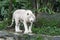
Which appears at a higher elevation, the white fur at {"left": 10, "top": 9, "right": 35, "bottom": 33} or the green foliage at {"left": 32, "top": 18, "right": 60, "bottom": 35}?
the white fur at {"left": 10, "top": 9, "right": 35, "bottom": 33}

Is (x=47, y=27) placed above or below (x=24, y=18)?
below

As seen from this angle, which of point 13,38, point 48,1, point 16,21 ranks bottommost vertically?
point 13,38

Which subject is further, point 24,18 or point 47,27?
point 47,27

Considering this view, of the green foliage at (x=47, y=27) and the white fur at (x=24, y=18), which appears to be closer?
the white fur at (x=24, y=18)

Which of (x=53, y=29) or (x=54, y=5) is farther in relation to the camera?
(x=54, y=5)

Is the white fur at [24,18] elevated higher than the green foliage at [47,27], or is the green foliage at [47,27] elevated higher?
the white fur at [24,18]

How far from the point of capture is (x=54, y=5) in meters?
10.7

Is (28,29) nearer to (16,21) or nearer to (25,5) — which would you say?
(16,21)

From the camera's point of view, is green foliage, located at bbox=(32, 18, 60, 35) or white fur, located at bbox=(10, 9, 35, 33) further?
green foliage, located at bbox=(32, 18, 60, 35)

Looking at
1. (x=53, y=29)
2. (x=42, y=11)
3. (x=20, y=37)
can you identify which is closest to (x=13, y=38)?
(x=20, y=37)

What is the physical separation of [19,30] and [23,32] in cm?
20

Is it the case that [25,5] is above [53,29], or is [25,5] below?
above

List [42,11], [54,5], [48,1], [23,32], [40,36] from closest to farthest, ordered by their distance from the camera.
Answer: [40,36] → [23,32] → [42,11] → [48,1] → [54,5]

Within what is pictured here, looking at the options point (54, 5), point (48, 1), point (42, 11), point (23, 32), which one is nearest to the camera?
point (23, 32)
